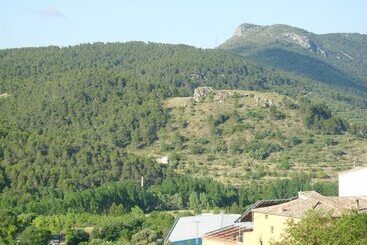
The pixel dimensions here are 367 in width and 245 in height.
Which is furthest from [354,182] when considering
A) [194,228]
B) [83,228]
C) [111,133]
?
[111,133]

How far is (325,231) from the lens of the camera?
84.2 ft

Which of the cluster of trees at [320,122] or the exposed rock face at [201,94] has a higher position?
the exposed rock face at [201,94]

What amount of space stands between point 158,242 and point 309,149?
195ft

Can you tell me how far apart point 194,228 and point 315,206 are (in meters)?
19.6

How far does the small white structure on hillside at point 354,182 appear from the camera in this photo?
42.2 meters

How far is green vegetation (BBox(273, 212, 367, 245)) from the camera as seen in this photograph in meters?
25.3

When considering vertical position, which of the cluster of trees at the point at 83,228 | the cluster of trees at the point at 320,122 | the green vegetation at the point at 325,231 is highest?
the green vegetation at the point at 325,231

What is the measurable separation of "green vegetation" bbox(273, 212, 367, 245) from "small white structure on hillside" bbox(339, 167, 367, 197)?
15.3 metres

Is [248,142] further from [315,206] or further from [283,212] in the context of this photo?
[315,206]

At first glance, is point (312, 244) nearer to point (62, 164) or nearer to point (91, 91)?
point (62, 164)

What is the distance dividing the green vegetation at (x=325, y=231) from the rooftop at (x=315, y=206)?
602 cm

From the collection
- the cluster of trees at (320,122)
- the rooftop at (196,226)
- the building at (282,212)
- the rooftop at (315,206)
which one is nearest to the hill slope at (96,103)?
the cluster of trees at (320,122)

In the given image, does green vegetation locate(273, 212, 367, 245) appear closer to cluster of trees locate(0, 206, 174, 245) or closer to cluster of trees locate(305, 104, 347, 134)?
cluster of trees locate(0, 206, 174, 245)

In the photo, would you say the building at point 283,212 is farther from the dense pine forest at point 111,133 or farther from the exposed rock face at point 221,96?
the exposed rock face at point 221,96
